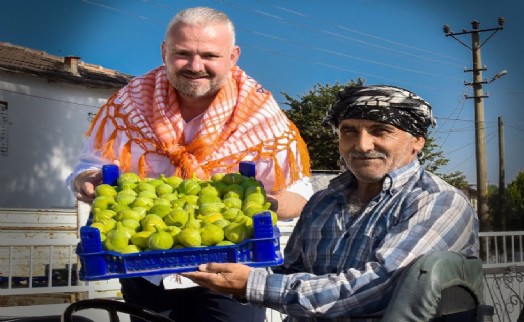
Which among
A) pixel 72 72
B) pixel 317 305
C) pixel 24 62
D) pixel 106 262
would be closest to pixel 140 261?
pixel 106 262

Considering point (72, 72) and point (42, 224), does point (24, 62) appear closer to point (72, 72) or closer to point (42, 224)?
point (72, 72)

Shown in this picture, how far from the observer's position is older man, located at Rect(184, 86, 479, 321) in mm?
1601

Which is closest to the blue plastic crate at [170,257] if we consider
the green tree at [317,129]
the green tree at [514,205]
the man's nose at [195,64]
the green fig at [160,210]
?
the green fig at [160,210]

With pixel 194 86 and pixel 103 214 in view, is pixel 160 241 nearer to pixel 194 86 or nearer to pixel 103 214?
pixel 103 214

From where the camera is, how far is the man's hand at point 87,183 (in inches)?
83.4

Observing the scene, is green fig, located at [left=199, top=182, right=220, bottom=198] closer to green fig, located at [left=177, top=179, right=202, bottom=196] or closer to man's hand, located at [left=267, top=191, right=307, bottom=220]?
green fig, located at [left=177, top=179, right=202, bottom=196]

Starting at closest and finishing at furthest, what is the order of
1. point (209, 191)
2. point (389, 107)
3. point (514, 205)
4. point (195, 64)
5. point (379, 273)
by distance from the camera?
1. point (379, 273)
2. point (389, 107)
3. point (209, 191)
4. point (195, 64)
5. point (514, 205)

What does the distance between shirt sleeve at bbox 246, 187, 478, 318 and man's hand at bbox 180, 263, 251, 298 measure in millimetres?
20

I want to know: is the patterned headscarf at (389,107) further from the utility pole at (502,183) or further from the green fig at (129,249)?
the utility pole at (502,183)

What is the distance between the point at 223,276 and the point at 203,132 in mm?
658

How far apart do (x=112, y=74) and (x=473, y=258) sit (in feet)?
22.8

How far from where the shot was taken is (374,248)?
1.68 metres

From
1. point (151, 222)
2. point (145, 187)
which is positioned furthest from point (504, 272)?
point (151, 222)

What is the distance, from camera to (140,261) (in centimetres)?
161
